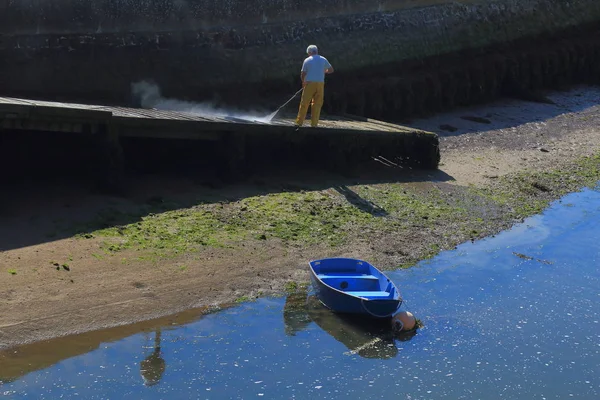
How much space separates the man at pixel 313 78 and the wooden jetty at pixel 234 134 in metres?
0.41

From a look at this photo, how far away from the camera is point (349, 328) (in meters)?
12.1

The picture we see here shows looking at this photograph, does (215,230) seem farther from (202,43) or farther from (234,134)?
(202,43)

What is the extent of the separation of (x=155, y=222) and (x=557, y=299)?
578 cm

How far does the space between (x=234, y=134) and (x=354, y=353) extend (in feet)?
19.8

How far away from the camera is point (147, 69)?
19.3m

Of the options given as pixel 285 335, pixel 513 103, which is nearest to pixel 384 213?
pixel 285 335

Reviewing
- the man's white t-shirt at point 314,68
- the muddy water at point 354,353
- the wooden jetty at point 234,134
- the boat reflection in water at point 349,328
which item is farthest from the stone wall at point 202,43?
the boat reflection in water at point 349,328

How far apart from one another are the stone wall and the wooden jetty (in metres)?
2.47

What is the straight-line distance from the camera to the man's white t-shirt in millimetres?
17109

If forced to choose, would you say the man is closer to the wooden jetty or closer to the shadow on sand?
the wooden jetty

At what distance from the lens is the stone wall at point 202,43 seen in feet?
59.0

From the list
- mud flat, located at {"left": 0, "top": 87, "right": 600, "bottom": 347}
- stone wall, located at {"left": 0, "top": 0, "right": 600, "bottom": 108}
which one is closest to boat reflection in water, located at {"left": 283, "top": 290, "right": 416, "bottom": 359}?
mud flat, located at {"left": 0, "top": 87, "right": 600, "bottom": 347}

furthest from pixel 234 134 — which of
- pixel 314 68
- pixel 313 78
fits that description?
pixel 314 68

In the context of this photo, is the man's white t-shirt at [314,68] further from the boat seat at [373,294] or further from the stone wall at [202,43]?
the boat seat at [373,294]
